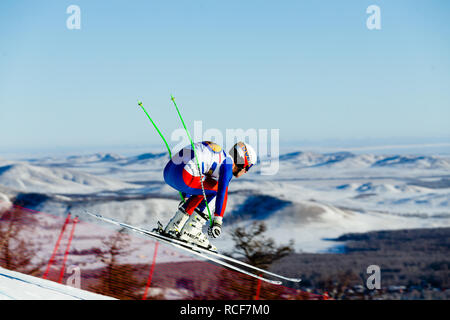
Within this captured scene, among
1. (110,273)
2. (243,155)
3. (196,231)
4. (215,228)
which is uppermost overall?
(243,155)

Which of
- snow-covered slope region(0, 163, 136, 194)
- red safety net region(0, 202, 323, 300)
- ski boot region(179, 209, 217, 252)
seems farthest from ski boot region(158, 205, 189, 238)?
snow-covered slope region(0, 163, 136, 194)

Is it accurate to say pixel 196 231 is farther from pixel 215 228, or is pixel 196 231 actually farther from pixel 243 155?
pixel 243 155

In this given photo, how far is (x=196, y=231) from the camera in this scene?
207 inches

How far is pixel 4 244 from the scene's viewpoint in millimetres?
17188

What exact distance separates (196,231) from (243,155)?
111 centimetres

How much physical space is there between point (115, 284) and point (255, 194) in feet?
245

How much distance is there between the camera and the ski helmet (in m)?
4.92

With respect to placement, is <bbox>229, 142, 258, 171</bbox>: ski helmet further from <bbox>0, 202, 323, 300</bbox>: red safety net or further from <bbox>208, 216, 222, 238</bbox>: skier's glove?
<bbox>0, 202, 323, 300</bbox>: red safety net

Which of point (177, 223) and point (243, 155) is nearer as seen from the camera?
point (243, 155)

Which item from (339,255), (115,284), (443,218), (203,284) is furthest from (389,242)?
(115,284)

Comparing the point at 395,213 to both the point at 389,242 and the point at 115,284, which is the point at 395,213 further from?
the point at 115,284

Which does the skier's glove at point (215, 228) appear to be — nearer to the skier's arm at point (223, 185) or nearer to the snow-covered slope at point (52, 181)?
the skier's arm at point (223, 185)

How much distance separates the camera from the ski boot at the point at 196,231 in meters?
5.25

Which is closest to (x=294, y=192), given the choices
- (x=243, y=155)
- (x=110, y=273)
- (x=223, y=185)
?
(x=110, y=273)
